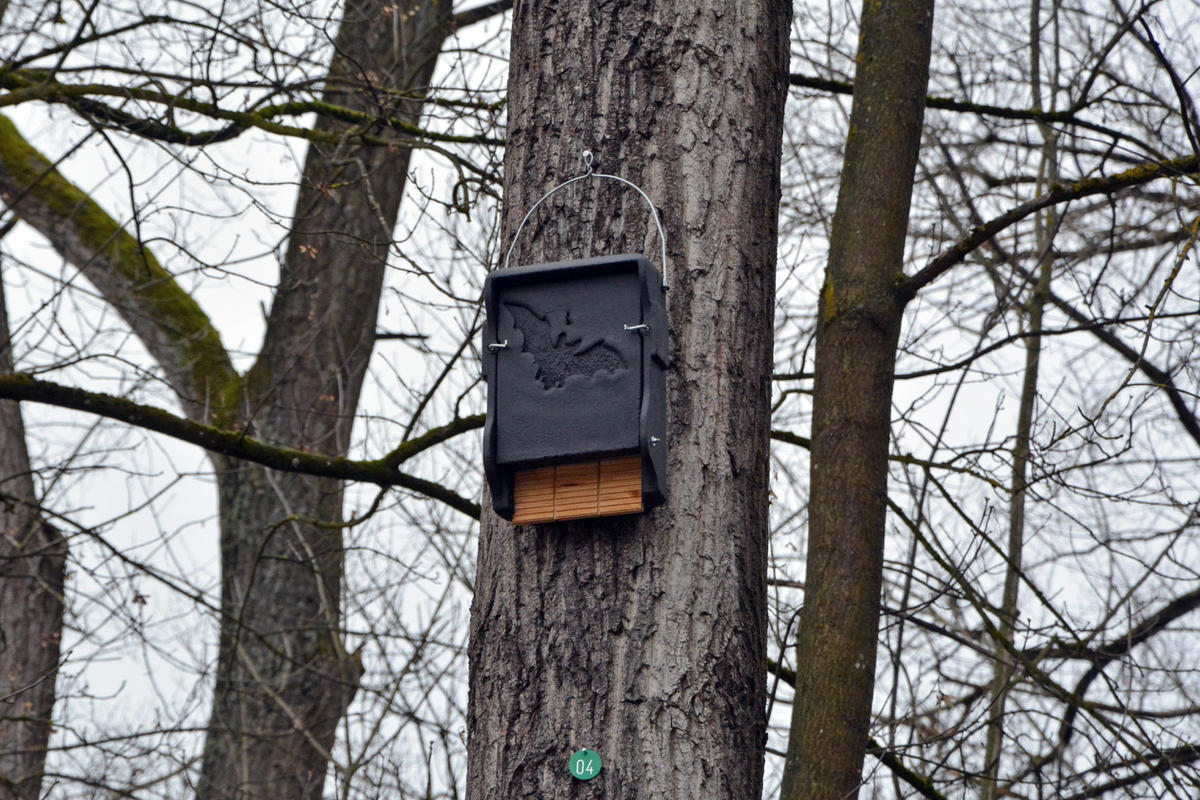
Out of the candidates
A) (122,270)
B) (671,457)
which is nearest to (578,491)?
(671,457)

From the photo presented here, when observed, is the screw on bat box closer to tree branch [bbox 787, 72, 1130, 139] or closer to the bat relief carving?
the bat relief carving

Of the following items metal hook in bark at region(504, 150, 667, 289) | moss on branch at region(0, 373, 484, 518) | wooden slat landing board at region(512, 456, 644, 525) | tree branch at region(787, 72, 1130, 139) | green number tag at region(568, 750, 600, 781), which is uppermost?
tree branch at region(787, 72, 1130, 139)

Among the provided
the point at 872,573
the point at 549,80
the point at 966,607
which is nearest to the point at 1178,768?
the point at 872,573

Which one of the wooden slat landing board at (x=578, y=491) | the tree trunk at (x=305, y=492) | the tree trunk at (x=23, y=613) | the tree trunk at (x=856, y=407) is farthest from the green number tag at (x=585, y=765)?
the tree trunk at (x=23, y=613)

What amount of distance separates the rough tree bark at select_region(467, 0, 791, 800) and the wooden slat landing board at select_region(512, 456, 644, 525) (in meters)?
0.03

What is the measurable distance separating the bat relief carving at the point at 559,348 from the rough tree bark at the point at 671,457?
0.10m

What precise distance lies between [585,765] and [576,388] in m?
0.51

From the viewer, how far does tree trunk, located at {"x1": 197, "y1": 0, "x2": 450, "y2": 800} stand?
588 centimetres

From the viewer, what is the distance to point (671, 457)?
5.90ft

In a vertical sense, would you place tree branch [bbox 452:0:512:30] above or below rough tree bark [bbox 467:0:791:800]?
above

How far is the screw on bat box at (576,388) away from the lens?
176 cm

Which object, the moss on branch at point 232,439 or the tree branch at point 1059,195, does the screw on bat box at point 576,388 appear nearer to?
the tree branch at point 1059,195

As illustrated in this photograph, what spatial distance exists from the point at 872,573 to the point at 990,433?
1213 mm

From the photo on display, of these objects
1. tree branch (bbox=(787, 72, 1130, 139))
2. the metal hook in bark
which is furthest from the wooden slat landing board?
tree branch (bbox=(787, 72, 1130, 139))
